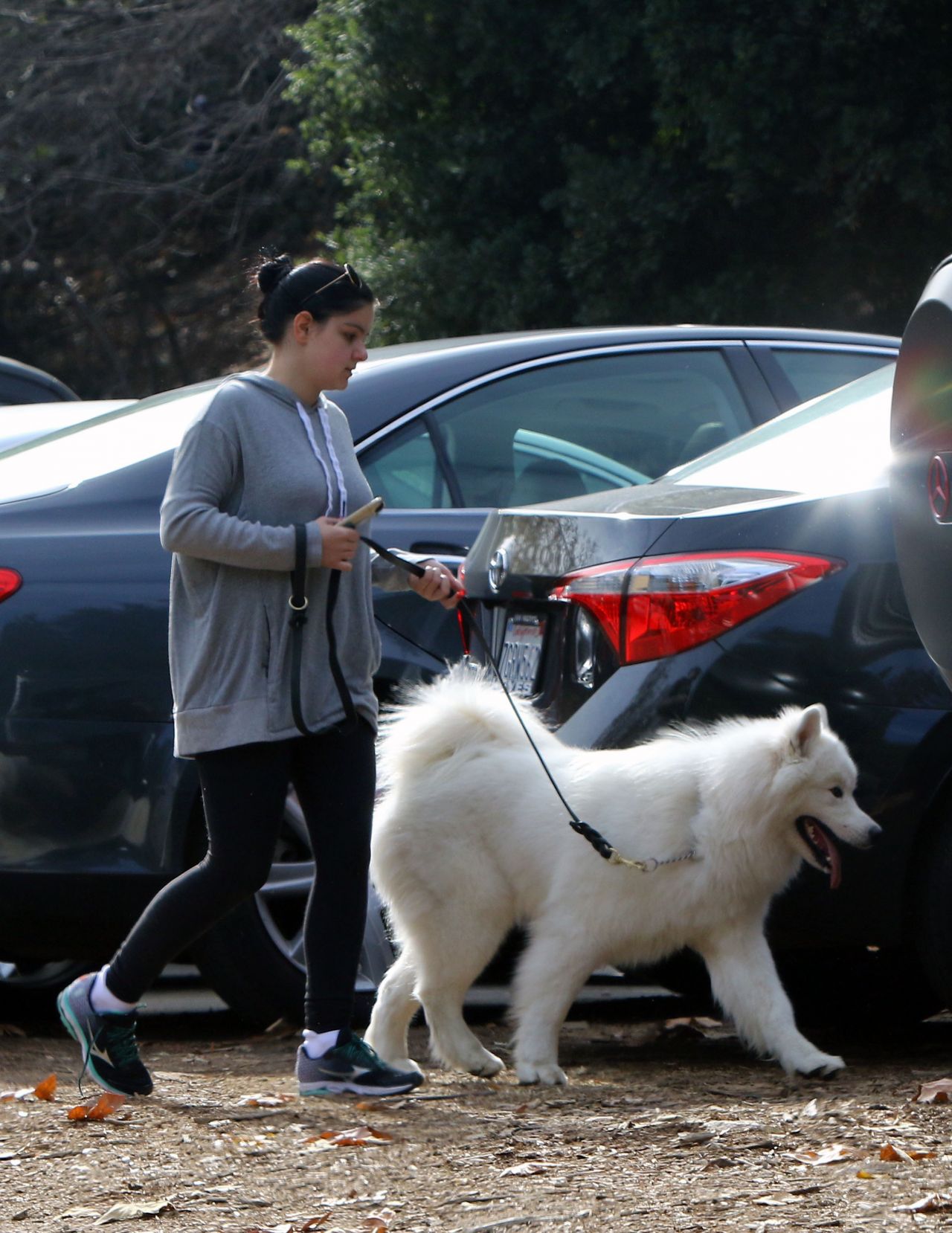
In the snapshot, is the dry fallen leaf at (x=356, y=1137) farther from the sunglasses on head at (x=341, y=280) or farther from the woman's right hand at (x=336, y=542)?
the sunglasses on head at (x=341, y=280)

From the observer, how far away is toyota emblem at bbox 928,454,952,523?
2.81 meters

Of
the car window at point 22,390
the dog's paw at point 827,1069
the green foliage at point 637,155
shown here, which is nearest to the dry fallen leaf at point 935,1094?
the dog's paw at point 827,1069

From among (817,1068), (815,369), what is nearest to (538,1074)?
(817,1068)

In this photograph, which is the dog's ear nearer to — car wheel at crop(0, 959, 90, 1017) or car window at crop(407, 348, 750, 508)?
car window at crop(407, 348, 750, 508)

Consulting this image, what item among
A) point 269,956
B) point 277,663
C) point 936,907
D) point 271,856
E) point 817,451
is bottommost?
point 269,956

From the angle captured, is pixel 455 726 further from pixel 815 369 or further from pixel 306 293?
pixel 815 369

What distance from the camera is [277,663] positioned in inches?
151

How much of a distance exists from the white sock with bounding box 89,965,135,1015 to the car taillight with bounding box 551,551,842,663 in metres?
1.40

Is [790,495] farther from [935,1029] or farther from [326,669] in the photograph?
[935,1029]

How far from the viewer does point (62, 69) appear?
21.2 metres

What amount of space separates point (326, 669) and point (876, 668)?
127cm

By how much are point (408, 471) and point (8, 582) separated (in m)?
1.20

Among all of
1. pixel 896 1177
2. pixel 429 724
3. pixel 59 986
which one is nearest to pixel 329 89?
pixel 59 986

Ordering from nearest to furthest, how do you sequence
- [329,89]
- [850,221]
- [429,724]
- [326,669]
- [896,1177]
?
[896,1177], [326,669], [429,724], [850,221], [329,89]
